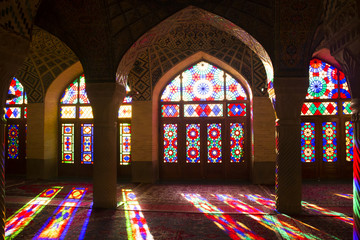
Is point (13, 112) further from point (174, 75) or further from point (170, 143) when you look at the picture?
point (174, 75)

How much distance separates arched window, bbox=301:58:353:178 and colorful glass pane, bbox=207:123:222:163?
2691mm

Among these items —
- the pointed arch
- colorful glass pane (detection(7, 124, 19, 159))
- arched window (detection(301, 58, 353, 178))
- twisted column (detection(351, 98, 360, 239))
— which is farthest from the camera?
colorful glass pane (detection(7, 124, 19, 159))

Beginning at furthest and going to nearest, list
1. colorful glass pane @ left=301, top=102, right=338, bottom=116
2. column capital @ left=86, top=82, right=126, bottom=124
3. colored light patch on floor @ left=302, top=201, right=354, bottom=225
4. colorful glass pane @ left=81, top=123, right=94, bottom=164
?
1. colorful glass pane @ left=81, top=123, right=94, bottom=164
2. colorful glass pane @ left=301, top=102, right=338, bottom=116
3. column capital @ left=86, top=82, right=126, bottom=124
4. colored light patch on floor @ left=302, top=201, right=354, bottom=225

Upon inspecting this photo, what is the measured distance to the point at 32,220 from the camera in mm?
5621

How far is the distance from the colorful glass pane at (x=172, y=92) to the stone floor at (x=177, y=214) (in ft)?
10.3

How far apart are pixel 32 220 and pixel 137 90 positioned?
5351 millimetres

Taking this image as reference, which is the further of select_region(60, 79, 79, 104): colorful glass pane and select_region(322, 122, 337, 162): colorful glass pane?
select_region(60, 79, 79, 104): colorful glass pane

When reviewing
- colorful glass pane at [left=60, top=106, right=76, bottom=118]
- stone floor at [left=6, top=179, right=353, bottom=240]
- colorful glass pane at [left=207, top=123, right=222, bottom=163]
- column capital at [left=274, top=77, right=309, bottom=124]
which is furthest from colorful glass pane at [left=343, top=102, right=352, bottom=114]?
colorful glass pane at [left=60, top=106, right=76, bottom=118]

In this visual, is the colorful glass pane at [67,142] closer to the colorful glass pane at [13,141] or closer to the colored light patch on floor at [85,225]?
the colorful glass pane at [13,141]

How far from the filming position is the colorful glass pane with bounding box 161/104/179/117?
416 inches

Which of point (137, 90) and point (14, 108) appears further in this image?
point (14, 108)

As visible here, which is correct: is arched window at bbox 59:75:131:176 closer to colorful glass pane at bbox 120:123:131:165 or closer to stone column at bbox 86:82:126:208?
colorful glass pane at bbox 120:123:131:165

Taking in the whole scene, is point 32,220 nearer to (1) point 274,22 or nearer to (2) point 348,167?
(1) point 274,22

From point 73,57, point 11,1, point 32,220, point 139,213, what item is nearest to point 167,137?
point 73,57
